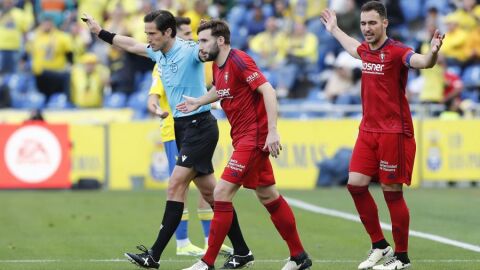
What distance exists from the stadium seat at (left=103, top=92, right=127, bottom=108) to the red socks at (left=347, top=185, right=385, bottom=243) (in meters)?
15.5

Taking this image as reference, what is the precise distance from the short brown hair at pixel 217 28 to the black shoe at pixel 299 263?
6.53 feet

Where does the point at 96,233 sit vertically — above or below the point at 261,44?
below

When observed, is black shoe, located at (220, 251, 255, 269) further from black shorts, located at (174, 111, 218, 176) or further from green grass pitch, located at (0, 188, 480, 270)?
black shorts, located at (174, 111, 218, 176)

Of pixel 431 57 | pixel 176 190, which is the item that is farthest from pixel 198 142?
pixel 431 57

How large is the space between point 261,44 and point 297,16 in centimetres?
130

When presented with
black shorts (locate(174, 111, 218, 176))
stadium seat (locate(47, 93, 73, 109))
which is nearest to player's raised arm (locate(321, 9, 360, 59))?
black shorts (locate(174, 111, 218, 176))

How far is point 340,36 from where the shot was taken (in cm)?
1102

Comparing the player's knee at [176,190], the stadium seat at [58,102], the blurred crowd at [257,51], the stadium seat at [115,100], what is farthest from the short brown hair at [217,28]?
the stadium seat at [58,102]

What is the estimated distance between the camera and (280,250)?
40.9ft

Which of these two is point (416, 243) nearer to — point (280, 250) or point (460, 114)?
point (280, 250)

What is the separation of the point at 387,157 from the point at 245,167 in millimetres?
1345

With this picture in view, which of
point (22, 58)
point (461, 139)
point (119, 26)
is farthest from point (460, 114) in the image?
point (22, 58)

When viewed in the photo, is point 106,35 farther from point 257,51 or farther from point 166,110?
point 257,51

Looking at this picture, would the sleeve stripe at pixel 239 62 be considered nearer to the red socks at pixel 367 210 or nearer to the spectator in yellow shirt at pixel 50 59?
the red socks at pixel 367 210
